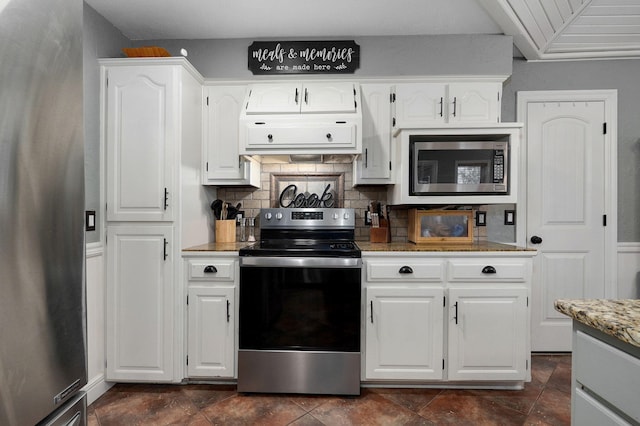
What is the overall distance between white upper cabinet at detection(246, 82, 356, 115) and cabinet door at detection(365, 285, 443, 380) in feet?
4.35

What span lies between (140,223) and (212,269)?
0.56 meters

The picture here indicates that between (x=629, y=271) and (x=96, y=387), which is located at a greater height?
(x=629, y=271)

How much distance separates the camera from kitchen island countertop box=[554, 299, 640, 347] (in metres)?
0.70

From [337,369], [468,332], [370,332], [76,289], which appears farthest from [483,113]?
[76,289]

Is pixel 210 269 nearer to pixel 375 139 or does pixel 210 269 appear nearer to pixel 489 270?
pixel 375 139

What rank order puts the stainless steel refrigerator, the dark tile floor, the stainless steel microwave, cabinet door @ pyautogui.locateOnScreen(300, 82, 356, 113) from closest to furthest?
1. the stainless steel refrigerator
2. the dark tile floor
3. the stainless steel microwave
4. cabinet door @ pyautogui.locateOnScreen(300, 82, 356, 113)

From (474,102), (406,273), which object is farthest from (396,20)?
(406,273)

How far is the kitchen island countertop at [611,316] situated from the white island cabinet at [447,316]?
1.14 m

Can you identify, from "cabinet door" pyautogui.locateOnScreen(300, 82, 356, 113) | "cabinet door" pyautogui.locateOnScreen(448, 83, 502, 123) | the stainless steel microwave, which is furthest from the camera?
"cabinet door" pyautogui.locateOnScreen(448, 83, 502, 123)

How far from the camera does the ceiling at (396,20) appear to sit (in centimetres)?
213

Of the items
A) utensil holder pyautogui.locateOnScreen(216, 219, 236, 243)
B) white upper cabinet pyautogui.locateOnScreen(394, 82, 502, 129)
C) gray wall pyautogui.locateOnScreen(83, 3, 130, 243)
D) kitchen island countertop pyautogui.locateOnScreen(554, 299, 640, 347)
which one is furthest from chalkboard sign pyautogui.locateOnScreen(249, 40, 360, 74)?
kitchen island countertop pyautogui.locateOnScreen(554, 299, 640, 347)

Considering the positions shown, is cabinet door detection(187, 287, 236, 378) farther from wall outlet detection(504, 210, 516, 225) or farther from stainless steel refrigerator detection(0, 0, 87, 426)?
wall outlet detection(504, 210, 516, 225)

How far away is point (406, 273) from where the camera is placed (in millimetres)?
2080

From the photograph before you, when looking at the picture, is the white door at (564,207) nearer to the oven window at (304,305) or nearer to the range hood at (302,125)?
the range hood at (302,125)
